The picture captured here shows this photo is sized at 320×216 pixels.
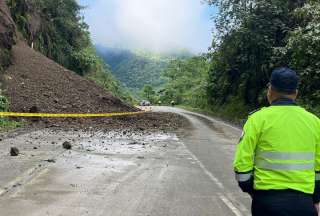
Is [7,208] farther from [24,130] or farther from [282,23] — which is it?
[282,23]

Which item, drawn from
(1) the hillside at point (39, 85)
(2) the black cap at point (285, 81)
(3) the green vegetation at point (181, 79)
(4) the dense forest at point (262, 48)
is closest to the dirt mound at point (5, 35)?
(1) the hillside at point (39, 85)

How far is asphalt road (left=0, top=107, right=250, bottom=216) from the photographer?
8.42 m

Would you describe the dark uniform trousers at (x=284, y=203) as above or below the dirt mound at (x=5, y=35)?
below

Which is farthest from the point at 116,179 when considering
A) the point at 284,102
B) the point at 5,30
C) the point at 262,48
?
the point at 262,48

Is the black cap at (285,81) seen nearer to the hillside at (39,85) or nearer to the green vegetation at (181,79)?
the hillside at (39,85)

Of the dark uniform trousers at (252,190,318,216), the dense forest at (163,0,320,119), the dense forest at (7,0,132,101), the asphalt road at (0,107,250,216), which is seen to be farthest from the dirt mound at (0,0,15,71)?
the dark uniform trousers at (252,190,318,216)

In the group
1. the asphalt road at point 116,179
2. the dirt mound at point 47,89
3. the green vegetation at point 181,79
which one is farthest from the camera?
the green vegetation at point 181,79

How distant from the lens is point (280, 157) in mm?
4137

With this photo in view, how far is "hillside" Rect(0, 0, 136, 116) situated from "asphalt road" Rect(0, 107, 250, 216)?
750 centimetres

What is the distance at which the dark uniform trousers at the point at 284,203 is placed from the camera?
4.03 metres

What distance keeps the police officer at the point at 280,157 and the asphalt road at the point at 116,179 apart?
4.05 metres

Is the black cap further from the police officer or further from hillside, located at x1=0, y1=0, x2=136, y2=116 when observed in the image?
hillside, located at x1=0, y1=0, x2=136, y2=116

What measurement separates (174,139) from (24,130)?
5507 millimetres

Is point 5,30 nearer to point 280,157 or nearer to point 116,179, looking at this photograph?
point 116,179
